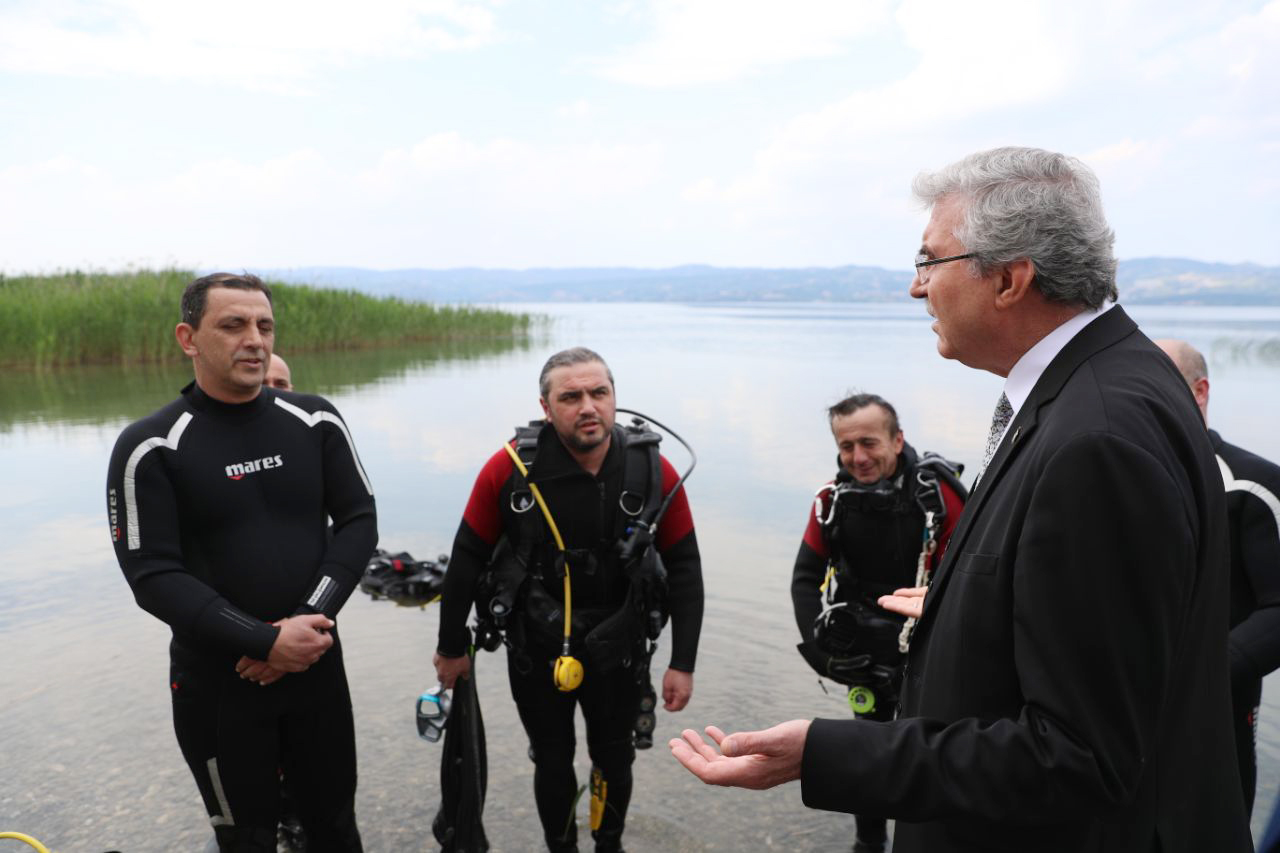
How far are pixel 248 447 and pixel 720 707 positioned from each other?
2.89 metres

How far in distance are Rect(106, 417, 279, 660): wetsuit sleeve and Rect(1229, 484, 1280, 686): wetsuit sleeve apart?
107 inches

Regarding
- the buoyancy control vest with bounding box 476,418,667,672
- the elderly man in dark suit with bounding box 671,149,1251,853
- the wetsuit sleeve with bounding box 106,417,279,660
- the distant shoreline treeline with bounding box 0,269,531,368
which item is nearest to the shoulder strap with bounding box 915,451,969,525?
the buoyancy control vest with bounding box 476,418,667,672

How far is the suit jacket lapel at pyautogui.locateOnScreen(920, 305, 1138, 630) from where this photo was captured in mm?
1374

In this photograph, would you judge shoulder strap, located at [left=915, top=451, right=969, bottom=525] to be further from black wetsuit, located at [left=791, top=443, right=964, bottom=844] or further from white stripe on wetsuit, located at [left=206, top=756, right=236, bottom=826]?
white stripe on wetsuit, located at [left=206, top=756, right=236, bottom=826]

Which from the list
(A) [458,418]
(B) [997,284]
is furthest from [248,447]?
(A) [458,418]

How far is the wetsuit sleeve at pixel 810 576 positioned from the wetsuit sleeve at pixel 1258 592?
4.28ft

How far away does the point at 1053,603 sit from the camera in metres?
1.20

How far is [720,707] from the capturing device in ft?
15.9

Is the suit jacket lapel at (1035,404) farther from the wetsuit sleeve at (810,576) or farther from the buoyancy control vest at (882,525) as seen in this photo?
the wetsuit sleeve at (810,576)

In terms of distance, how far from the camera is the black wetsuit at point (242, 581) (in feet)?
8.89

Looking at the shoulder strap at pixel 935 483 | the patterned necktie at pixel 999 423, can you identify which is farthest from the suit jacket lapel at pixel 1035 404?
the shoulder strap at pixel 935 483

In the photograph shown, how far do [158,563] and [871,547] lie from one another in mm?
2307

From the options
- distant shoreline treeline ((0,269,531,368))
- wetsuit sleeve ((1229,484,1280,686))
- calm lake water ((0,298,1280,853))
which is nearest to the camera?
wetsuit sleeve ((1229,484,1280,686))

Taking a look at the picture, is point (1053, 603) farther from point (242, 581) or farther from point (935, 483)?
point (242, 581)
